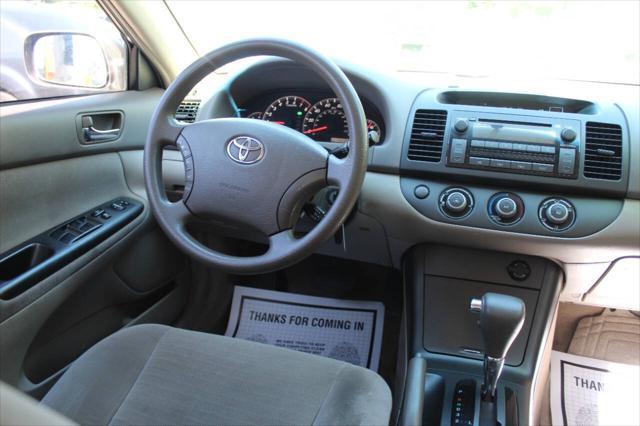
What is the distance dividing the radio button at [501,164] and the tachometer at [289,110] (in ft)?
1.72

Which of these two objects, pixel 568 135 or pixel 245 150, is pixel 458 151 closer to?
pixel 568 135

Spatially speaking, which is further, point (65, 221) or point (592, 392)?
point (592, 392)

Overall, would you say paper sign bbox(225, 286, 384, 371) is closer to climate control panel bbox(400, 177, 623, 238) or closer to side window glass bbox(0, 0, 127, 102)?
climate control panel bbox(400, 177, 623, 238)

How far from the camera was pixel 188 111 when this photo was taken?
1.53m

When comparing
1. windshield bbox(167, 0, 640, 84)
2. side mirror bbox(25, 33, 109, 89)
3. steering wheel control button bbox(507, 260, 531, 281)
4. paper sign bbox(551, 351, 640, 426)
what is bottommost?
paper sign bbox(551, 351, 640, 426)

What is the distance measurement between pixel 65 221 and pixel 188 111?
0.44m

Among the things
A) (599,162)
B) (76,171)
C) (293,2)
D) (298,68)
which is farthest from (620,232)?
(76,171)

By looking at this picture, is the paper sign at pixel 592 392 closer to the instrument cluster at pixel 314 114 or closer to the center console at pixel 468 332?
the center console at pixel 468 332

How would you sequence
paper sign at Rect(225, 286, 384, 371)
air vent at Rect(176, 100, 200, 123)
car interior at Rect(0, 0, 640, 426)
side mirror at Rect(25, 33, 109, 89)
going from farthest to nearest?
paper sign at Rect(225, 286, 384, 371) → air vent at Rect(176, 100, 200, 123) → side mirror at Rect(25, 33, 109, 89) → car interior at Rect(0, 0, 640, 426)

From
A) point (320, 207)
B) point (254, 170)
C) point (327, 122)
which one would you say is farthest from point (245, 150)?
point (327, 122)

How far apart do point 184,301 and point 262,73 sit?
2.66 feet

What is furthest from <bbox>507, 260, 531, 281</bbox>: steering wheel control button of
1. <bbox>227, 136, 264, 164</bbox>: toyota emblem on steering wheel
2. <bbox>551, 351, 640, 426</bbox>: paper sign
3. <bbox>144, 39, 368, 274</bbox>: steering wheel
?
<bbox>227, 136, 264, 164</bbox>: toyota emblem on steering wheel

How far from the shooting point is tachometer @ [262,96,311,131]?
1531 millimetres

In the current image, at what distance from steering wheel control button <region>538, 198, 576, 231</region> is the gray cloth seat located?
547mm
